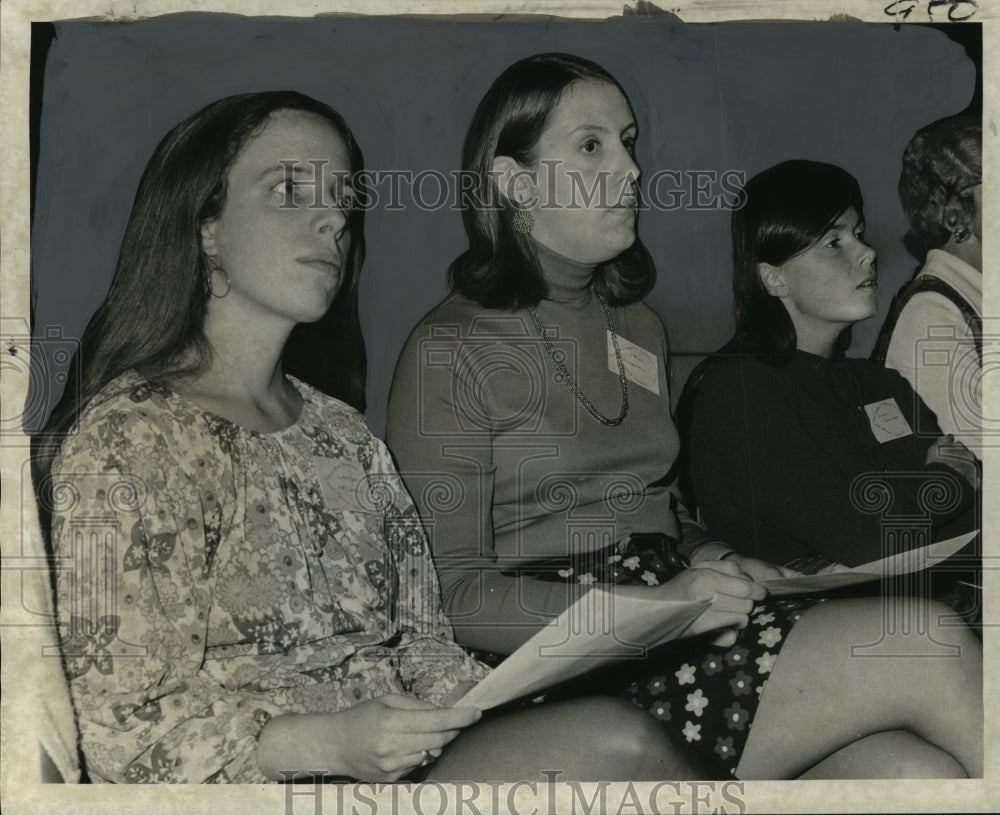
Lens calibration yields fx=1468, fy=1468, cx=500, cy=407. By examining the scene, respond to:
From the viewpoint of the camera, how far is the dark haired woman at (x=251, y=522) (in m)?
3.00

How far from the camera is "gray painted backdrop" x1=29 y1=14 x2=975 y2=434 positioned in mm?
3262

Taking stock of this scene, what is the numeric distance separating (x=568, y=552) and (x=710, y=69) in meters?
1.15

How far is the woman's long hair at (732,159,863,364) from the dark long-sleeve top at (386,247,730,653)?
29 centimetres

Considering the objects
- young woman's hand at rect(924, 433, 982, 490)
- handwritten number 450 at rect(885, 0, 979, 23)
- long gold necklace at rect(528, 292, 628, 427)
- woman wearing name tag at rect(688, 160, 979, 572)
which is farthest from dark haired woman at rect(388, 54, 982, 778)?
handwritten number 450 at rect(885, 0, 979, 23)

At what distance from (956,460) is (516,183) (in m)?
1.19

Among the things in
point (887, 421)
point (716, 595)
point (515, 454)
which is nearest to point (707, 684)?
point (716, 595)

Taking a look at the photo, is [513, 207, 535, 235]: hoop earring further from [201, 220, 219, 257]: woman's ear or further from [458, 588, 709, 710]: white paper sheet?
[458, 588, 709, 710]: white paper sheet

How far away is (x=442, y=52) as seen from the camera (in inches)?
131

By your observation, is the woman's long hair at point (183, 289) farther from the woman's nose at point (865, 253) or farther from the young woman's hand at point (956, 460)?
the young woman's hand at point (956, 460)

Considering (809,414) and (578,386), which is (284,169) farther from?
(809,414)

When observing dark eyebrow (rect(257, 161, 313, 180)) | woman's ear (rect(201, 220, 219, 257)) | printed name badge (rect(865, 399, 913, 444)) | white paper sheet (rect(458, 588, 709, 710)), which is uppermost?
dark eyebrow (rect(257, 161, 313, 180))

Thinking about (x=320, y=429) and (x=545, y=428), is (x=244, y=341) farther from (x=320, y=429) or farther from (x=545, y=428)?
(x=545, y=428)

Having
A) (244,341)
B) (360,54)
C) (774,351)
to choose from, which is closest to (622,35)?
(360,54)

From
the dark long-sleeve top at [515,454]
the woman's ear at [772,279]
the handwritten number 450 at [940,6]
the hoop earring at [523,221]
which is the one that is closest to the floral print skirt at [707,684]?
the dark long-sleeve top at [515,454]
